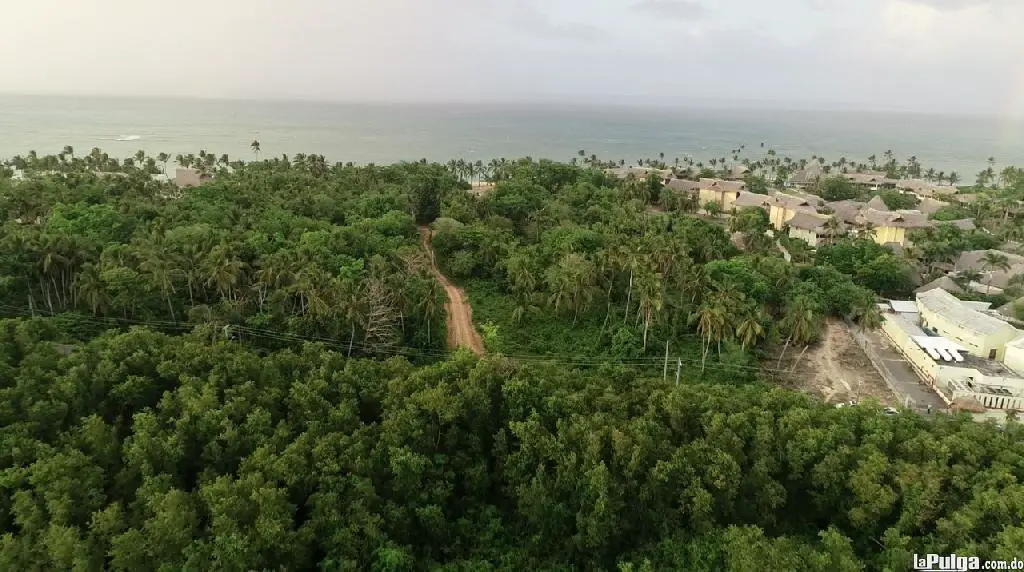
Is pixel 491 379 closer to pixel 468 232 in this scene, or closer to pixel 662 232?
pixel 468 232

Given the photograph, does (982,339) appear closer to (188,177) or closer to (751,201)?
(751,201)

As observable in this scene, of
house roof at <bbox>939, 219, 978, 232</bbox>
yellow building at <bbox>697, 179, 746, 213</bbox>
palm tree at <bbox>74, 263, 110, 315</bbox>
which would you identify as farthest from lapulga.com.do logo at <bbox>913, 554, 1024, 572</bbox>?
yellow building at <bbox>697, 179, 746, 213</bbox>

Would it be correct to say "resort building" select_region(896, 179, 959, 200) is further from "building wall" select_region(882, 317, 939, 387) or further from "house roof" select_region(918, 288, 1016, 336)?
"building wall" select_region(882, 317, 939, 387)

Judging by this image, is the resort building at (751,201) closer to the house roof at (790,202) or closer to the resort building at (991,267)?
the house roof at (790,202)

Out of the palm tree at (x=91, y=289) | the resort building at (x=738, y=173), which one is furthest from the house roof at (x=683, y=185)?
the palm tree at (x=91, y=289)

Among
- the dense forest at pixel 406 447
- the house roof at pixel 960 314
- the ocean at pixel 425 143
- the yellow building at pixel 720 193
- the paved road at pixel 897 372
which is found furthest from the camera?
the ocean at pixel 425 143

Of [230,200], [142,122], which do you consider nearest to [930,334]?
[230,200]

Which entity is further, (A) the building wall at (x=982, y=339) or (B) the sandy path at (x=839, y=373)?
(A) the building wall at (x=982, y=339)
